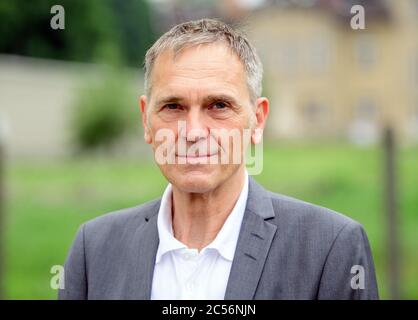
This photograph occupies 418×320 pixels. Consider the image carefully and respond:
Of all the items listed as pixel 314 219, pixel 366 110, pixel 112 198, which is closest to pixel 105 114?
pixel 112 198

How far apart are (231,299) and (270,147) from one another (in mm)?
34290

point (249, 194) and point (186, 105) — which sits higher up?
point (186, 105)

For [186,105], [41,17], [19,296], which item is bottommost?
[19,296]

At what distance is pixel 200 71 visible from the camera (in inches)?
72.6

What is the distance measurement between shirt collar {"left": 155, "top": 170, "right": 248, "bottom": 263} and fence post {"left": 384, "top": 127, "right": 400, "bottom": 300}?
3.26 metres

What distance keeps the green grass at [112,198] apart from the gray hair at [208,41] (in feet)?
11.6

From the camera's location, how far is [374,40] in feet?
141

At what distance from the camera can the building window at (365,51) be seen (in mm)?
43047

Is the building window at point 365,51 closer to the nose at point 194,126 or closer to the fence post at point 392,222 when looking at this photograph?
the fence post at point 392,222

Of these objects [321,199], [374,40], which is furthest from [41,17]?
[321,199]

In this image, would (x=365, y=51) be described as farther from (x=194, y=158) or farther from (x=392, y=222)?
(x=194, y=158)

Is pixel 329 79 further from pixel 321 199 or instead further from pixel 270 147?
pixel 321 199

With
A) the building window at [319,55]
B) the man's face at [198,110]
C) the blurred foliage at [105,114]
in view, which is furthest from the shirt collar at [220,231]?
the building window at [319,55]

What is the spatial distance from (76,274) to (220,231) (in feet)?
1.57
